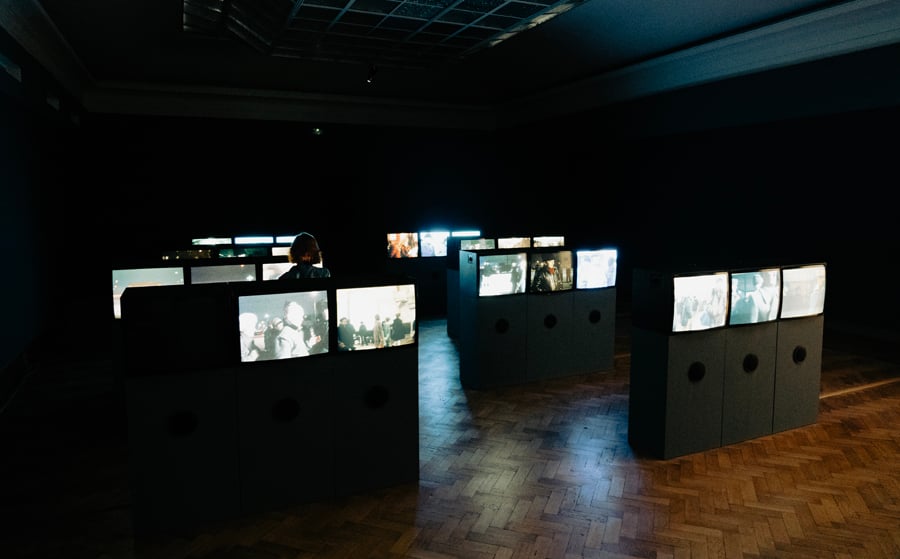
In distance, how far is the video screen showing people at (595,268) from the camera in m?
6.64

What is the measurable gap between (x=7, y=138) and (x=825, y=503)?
27.0 feet

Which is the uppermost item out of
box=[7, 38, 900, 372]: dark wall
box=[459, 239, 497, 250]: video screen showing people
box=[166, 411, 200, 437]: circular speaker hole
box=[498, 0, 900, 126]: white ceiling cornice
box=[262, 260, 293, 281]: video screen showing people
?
box=[498, 0, 900, 126]: white ceiling cornice

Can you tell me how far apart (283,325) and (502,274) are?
304cm

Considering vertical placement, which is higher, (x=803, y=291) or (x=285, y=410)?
(x=803, y=291)

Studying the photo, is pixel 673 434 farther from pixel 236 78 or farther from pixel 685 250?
pixel 236 78

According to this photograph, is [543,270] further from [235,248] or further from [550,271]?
[235,248]

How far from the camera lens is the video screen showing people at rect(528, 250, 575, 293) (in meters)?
6.39

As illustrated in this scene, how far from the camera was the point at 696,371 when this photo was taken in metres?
4.61

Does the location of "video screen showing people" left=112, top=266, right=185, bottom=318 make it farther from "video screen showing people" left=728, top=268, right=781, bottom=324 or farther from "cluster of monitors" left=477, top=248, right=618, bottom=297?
"video screen showing people" left=728, top=268, right=781, bottom=324

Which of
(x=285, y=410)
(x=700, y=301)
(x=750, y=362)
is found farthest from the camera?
(x=750, y=362)

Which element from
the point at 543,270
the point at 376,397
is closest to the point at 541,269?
the point at 543,270

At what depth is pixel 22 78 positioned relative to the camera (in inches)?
246

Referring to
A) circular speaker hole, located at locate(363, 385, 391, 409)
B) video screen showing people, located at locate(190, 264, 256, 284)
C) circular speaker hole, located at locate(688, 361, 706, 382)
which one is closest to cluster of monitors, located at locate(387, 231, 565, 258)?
video screen showing people, located at locate(190, 264, 256, 284)

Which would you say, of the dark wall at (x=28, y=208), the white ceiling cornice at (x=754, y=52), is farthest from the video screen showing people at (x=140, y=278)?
the white ceiling cornice at (x=754, y=52)
